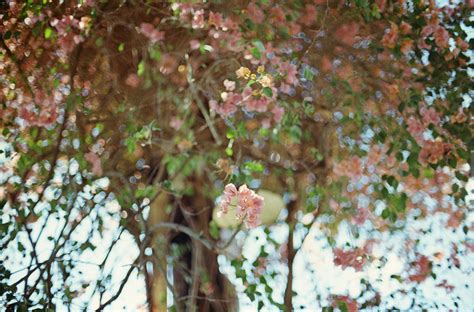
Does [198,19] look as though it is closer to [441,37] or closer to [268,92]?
[268,92]

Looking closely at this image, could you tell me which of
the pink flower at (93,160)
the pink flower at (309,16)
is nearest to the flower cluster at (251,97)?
the pink flower at (309,16)

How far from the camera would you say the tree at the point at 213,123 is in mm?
2521

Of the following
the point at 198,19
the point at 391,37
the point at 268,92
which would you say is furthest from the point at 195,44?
the point at 391,37

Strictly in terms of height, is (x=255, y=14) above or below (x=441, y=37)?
above

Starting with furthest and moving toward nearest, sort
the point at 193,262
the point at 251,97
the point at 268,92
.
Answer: the point at 193,262
the point at 251,97
the point at 268,92

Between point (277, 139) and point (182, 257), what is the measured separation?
0.65m

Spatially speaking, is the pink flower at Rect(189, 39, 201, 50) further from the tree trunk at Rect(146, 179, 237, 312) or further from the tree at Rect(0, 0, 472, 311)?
the tree trunk at Rect(146, 179, 237, 312)

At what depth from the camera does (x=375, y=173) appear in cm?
288

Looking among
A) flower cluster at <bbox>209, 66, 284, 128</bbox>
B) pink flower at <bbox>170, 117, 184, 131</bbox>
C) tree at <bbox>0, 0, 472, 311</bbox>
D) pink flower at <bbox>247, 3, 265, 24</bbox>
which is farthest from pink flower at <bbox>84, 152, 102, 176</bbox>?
pink flower at <bbox>247, 3, 265, 24</bbox>

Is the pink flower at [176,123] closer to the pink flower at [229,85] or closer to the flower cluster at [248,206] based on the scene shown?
the pink flower at [229,85]

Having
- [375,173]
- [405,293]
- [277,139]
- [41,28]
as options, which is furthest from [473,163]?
[41,28]

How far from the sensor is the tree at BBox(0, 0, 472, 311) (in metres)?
2.52

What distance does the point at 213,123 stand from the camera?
263cm

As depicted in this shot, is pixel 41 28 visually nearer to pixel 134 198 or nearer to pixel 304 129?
pixel 134 198
